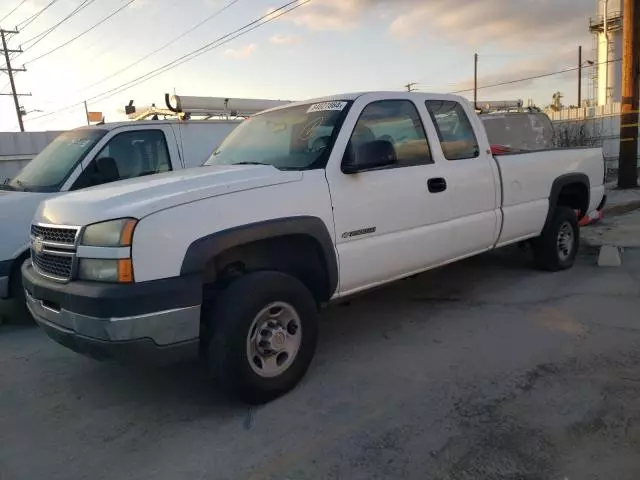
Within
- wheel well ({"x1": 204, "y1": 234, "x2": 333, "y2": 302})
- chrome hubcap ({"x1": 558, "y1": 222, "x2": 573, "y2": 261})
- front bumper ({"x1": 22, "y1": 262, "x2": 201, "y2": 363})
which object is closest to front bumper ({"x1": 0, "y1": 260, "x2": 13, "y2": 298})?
front bumper ({"x1": 22, "y1": 262, "x2": 201, "y2": 363})

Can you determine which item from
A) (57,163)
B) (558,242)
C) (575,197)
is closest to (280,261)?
(57,163)

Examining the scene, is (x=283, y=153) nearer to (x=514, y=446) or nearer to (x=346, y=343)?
(x=346, y=343)

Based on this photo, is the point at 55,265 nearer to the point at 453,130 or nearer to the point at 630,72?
the point at 453,130

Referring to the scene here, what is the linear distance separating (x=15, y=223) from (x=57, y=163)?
921 mm

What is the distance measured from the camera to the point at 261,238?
11.1ft

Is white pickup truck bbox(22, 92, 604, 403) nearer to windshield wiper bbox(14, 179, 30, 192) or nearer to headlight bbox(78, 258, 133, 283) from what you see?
headlight bbox(78, 258, 133, 283)

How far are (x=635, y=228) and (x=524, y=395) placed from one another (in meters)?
6.58

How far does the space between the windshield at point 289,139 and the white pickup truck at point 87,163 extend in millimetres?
1556

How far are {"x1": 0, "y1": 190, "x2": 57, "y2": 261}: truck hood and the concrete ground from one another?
866 millimetres

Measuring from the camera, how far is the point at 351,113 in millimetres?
4121

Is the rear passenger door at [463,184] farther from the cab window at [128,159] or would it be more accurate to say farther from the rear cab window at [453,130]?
the cab window at [128,159]

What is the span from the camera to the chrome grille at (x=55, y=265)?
10.7ft

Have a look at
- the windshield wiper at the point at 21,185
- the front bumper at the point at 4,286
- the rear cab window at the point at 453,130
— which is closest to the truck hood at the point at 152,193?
the rear cab window at the point at 453,130

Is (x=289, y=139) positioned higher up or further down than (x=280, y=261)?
higher up
